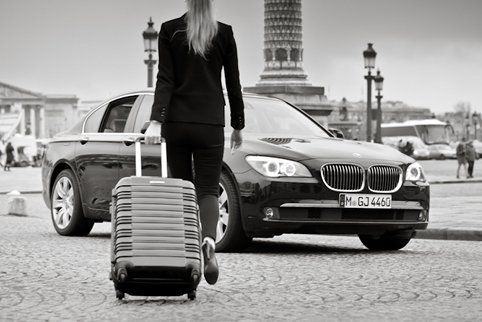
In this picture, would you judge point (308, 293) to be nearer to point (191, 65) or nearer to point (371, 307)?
point (371, 307)

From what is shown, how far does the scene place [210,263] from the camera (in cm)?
677

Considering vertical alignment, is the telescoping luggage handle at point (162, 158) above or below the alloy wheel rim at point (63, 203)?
above

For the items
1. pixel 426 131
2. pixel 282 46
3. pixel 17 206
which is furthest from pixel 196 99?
pixel 426 131

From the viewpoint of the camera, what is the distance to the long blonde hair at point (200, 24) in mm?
6840

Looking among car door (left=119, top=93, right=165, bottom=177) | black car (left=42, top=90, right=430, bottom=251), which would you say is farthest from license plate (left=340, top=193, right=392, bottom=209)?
car door (left=119, top=93, right=165, bottom=177)

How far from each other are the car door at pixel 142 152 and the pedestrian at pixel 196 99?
11.8ft

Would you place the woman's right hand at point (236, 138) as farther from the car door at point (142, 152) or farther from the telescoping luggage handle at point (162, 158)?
the car door at point (142, 152)

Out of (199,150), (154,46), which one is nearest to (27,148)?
(154,46)

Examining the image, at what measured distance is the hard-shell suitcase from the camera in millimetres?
6168

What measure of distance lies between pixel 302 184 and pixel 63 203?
3.20m

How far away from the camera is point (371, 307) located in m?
6.48

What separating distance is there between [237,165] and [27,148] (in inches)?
2960

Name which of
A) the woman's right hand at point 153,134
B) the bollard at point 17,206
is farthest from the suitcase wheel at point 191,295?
the bollard at point 17,206

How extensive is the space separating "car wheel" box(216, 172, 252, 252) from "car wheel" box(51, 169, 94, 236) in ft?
7.17
